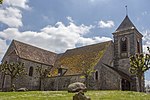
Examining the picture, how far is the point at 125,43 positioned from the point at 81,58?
32.5 ft

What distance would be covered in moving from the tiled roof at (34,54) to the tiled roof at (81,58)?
7.95ft

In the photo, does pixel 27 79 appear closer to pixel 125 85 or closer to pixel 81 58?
pixel 81 58

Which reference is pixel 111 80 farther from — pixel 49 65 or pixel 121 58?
pixel 49 65

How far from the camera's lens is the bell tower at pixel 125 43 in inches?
1724

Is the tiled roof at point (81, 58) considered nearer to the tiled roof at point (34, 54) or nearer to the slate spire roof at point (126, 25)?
the tiled roof at point (34, 54)

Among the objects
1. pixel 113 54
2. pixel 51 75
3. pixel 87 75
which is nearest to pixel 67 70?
pixel 51 75

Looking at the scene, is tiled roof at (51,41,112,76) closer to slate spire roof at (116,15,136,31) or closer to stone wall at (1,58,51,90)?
stone wall at (1,58,51,90)

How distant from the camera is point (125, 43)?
1780 inches

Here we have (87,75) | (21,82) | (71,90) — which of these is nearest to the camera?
(71,90)

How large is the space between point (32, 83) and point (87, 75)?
14.4m

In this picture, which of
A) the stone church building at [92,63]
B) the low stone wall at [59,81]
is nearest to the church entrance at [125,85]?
the stone church building at [92,63]

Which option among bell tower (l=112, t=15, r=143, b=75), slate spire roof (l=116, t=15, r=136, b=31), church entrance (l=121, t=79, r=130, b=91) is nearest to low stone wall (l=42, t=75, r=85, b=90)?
church entrance (l=121, t=79, r=130, b=91)

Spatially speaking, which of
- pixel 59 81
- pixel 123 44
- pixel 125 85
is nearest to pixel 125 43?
pixel 123 44

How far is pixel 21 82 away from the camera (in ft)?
142
